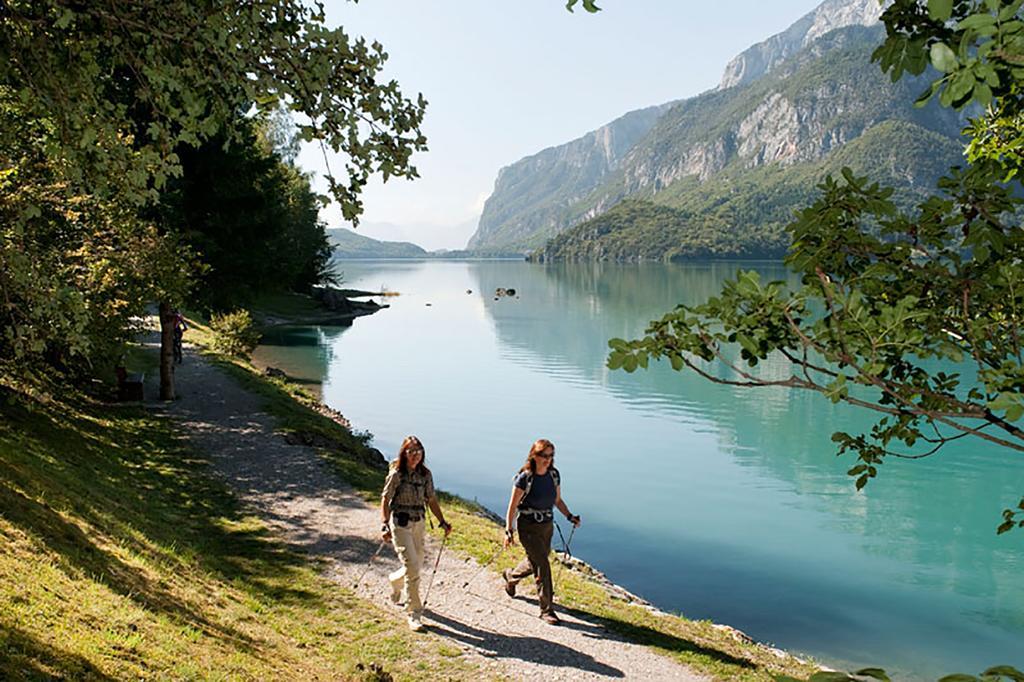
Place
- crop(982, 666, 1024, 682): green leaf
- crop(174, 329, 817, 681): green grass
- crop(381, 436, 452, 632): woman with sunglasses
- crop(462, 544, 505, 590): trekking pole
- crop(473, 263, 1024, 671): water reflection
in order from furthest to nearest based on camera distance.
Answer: crop(473, 263, 1024, 671): water reflection
crop(462, 544, 505, 590): trekking pole
crop(174, 329, 817, 681): green grass
crop(381, 436, 452, 632): woman with sunglasses
crop(982, 666, 1024, 682): green leaf

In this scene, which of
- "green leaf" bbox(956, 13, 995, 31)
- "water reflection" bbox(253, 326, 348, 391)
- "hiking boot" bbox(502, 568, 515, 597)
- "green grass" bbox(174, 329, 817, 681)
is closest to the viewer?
"green leaf" bbox(956, 13, 995, 31)

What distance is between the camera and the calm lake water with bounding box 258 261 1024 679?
17.2 m

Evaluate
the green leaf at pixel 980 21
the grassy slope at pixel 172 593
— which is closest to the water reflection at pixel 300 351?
→ the grassy slope at pixel 172 593

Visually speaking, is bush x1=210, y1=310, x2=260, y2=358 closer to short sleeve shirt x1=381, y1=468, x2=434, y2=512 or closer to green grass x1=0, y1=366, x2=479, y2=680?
green grass x1=0, y1=366, x2=479, y2=680

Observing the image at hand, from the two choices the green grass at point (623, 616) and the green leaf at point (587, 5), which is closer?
the green leaf at point (587, 5)

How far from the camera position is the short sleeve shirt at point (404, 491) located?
10586 mm

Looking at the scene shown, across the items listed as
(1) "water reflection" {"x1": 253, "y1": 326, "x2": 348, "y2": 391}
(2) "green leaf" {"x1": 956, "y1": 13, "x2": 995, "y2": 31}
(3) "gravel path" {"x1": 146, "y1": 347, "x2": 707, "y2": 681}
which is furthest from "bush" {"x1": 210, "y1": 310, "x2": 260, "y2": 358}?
(2) "green leaf" {"x1": 956, "y1": 13, "x2": 995, "y2": 31}

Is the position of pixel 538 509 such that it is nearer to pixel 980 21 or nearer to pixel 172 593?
pixel 172 593

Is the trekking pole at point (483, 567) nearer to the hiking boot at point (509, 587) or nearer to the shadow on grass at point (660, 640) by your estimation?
the hiking boot at point (509, 587)

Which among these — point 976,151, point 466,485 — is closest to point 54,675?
point 976,151

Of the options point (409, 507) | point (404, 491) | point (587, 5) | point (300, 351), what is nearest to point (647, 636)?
point (409, 507)

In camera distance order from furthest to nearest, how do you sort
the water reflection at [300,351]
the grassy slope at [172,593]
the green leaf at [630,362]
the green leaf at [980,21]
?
the water reflection at [300,351], the grassy slope at [172,593], the green leaf at [630,362], the green leaf at [980,21]

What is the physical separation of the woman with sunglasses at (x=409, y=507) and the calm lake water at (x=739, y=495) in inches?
331

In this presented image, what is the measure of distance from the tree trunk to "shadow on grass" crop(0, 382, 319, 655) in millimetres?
3852
